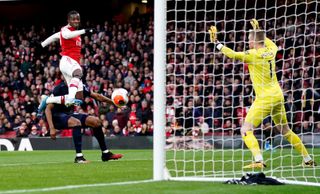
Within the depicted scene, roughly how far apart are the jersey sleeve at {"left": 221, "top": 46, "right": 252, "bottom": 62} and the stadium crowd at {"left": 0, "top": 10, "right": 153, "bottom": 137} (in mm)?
12231

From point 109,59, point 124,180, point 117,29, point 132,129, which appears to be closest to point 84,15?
point 117,29

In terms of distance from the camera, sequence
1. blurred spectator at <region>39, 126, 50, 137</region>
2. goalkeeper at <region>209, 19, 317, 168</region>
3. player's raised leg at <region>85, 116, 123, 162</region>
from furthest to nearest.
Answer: blurred spectator at <region>39, 126, 50, 137</region>
player's raised leg at <region>85, 116, 123, 162</region>
goalkeeper at <region>209, 19, 317, 168</region>

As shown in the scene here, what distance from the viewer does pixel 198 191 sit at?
8688mm

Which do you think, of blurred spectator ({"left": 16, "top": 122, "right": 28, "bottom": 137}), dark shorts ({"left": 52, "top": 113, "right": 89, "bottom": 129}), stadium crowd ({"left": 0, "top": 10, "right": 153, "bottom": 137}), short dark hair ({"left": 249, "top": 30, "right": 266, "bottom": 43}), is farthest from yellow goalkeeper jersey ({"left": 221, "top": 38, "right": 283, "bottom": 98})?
blurred spectator ({"left": 16, "top": 122, "right": 28, "bottom": 137})

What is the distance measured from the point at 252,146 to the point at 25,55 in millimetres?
20204

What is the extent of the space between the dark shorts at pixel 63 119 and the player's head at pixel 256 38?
337cm

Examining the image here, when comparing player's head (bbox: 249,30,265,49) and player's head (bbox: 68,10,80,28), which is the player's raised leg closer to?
player's head (bbox: 68,10,80,28)

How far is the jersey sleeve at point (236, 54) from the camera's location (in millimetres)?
11672

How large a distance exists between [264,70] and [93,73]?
1615 centimetres

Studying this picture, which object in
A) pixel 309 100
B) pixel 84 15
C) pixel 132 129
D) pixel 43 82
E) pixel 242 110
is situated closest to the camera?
pixel 309 100

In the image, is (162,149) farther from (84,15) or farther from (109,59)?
(84,15)

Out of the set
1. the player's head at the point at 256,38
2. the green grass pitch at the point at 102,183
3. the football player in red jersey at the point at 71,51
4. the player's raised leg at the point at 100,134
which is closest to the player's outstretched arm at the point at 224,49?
the player's head at the point at 256,38

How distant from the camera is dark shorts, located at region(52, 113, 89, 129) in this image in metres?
14.0

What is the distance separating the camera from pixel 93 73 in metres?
28.4
